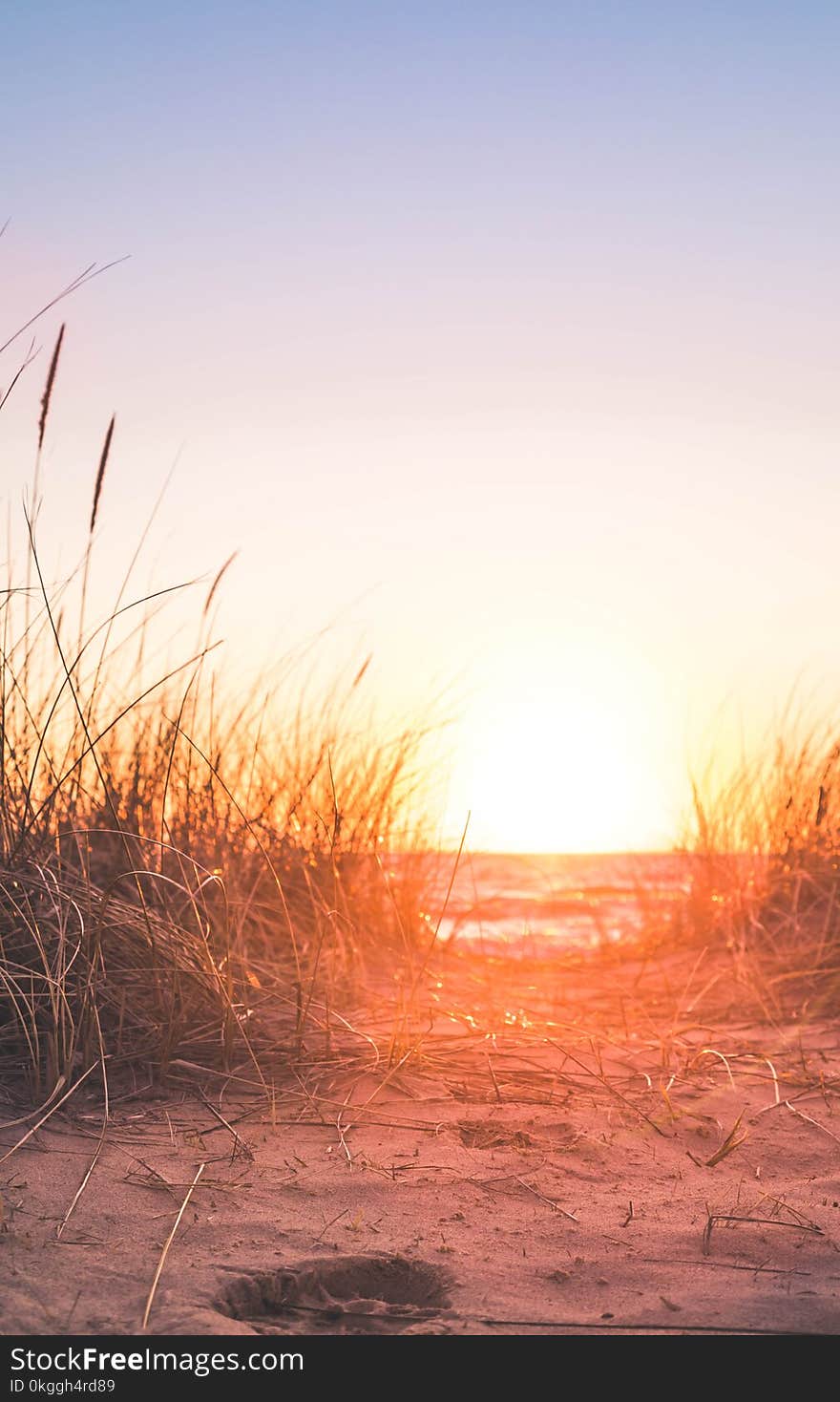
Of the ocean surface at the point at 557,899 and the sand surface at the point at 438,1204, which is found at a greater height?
the ocean surface at the point at 557,899

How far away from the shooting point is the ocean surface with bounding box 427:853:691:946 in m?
4.64

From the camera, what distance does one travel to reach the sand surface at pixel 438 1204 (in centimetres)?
137

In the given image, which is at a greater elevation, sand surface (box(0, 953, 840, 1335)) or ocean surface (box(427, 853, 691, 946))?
ocean surface (box(427, 853, 691, 946))

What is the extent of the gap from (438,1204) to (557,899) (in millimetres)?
4214

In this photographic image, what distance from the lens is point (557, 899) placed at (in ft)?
Answer: 19.2

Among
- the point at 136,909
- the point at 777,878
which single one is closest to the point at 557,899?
the point at 777,878

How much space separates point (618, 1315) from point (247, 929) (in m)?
1.98

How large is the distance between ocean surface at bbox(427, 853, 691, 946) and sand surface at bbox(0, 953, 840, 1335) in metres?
1.34

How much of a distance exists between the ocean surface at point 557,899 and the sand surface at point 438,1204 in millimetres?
1344

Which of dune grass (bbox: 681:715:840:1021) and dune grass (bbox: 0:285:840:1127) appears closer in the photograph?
dune grass (bbox: 0:285:840:1127)
